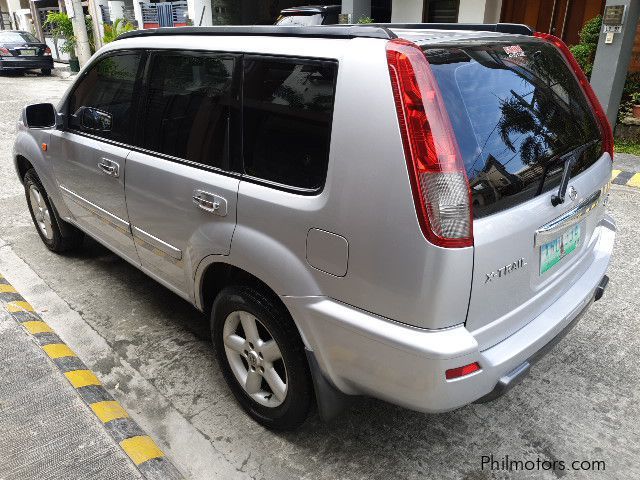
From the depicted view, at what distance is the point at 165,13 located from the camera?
17.9 metres

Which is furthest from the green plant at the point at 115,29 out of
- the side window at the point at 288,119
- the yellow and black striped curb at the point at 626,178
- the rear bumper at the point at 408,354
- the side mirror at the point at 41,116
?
the rear bumper at the point at 408,354

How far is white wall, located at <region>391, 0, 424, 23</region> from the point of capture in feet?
39.5

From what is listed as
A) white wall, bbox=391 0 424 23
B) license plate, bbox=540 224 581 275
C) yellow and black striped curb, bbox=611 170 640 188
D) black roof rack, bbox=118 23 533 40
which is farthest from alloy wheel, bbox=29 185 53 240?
white wall, bbox=391 0 424 23

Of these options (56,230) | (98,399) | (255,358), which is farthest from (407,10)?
(98,399)

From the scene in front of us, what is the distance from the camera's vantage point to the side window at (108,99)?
10.0 feet

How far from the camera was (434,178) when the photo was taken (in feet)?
5.65

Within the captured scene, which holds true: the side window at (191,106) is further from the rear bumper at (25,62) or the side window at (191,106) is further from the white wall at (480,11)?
the rear bumper at (25,62)

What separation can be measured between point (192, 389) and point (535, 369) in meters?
1.95

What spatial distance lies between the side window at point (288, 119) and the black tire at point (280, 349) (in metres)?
0.55

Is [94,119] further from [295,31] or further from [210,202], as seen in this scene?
[295,31]

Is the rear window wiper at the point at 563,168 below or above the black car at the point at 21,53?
above

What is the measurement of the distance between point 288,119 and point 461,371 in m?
1.17

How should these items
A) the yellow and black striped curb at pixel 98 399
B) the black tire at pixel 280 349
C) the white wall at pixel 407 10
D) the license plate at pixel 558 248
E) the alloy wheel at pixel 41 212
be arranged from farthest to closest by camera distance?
the white wall at pixel 407 10 → the alloy wheel at pixel 41 212 → the yellow and black striped curb at pixel 98 399 → the black tire at pixel 280 349 → the license plate at pixel 558 248

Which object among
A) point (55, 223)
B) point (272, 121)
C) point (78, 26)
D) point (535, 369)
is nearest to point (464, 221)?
point (272, 121)
